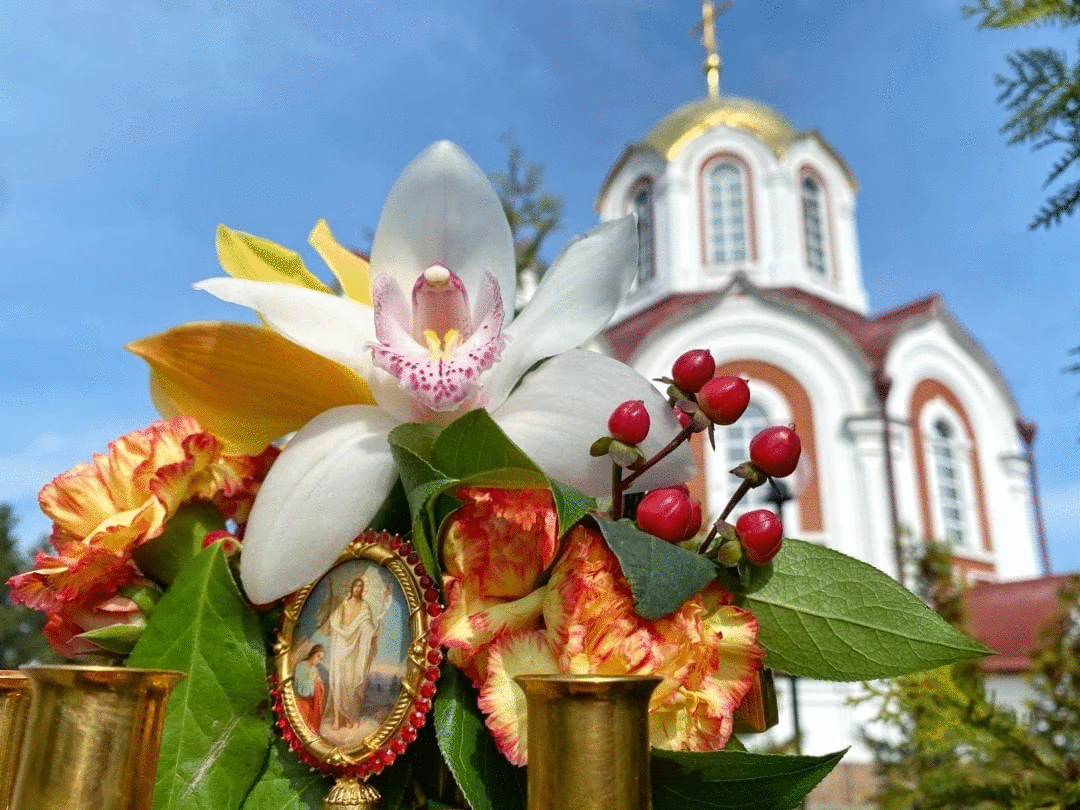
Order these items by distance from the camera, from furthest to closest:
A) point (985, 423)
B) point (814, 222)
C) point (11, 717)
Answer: point (814, 222) < point (985, 423) < point (11, 717)

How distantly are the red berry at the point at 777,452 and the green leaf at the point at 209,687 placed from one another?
1.65 ft

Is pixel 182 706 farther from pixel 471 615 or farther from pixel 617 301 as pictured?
pixel 617 301

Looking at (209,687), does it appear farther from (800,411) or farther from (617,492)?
(800,411)

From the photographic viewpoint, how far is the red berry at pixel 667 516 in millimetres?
767

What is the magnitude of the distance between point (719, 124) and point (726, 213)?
1.32 m

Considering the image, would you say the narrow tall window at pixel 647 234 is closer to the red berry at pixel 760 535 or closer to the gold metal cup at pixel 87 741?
the red berry at pixel 760 535

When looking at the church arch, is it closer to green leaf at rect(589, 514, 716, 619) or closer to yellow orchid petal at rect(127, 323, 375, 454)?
yellow orchid petal at rect(127, 323, 375, 454)

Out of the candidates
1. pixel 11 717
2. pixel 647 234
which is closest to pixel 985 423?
pixel 647 234

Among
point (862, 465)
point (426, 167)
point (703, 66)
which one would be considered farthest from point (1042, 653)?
point (703, 66)

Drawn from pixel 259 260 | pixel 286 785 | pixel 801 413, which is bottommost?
pixel 286 785

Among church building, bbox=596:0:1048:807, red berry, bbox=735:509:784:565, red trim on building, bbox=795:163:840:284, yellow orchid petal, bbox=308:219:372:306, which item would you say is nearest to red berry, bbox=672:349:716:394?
red berry, bbox=735:509:784:565

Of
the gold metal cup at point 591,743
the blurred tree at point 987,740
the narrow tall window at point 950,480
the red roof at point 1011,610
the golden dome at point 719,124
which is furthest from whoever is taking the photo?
the golden dome at point 719,124

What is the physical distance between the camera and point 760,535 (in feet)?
2.47

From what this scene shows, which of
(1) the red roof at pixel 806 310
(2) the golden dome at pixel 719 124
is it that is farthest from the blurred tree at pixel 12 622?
(2) the golden dome at pixel 719 124
